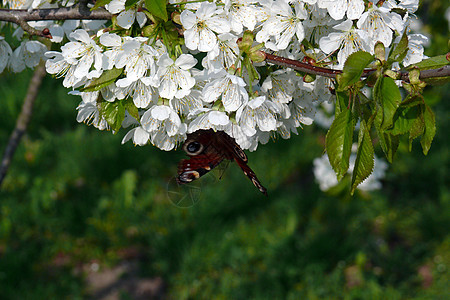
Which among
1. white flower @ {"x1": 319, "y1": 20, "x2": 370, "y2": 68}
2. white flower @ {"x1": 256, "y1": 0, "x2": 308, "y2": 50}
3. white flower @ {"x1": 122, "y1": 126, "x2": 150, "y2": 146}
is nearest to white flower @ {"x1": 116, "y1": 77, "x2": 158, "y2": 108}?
white flower @ {"x1": 122, "y1": 126, "x2": 150, "y2": 146}

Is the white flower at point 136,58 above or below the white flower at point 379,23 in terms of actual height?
above

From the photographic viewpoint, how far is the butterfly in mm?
988

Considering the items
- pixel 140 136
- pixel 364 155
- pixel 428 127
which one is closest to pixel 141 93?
pixel 140 136

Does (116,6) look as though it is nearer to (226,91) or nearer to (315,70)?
(226,91)

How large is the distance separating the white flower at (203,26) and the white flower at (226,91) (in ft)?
0.22

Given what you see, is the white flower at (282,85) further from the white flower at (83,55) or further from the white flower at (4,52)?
the white flower at (4,52)

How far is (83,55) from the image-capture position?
986mm

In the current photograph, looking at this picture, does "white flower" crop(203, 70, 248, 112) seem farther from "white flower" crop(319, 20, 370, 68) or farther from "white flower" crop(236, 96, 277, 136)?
"white flower" crop(319, 20, 370, 68)

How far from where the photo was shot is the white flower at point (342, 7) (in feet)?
2.98

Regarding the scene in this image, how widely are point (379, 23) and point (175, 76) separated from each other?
417mm

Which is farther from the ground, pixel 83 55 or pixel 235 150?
pixel 83 55

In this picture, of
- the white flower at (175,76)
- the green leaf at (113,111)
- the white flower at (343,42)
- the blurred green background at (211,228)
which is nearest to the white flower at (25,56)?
the green leaf at (113,111)

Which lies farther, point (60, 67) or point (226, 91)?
point (60, 67)

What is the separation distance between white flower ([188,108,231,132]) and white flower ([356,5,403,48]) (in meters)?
0.32
